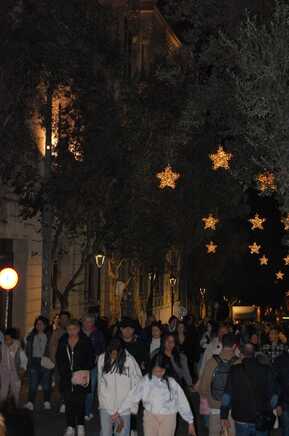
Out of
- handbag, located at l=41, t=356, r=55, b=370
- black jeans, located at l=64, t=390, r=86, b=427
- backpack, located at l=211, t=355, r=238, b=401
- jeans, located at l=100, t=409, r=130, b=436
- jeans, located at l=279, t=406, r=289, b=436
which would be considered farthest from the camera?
handbag, located at l=41, t=356, r=55, b=370

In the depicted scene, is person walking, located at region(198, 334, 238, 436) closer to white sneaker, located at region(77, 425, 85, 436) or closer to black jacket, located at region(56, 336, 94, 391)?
black jacket, located at region(56, 336, 94, 391)

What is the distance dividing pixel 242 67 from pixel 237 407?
7.06m

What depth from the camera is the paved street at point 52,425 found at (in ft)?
52.5

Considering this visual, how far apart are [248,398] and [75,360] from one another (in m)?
3.77

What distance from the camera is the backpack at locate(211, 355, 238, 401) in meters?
12.0

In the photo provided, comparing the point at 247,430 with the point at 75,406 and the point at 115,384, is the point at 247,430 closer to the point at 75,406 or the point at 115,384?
the point at 115,384

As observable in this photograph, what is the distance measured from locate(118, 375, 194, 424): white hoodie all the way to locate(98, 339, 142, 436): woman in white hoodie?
0.84 meters

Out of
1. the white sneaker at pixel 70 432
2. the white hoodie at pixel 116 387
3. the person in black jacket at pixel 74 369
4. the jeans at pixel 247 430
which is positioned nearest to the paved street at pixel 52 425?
the white sneaker at pixel 70 432

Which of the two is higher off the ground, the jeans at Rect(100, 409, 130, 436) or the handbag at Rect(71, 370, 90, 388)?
the handbag at Rect(71, 370, 90, 388)

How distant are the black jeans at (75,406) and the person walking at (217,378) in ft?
8.05

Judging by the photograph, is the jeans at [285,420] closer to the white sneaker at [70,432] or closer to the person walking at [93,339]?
the white sneaker at [70,432]

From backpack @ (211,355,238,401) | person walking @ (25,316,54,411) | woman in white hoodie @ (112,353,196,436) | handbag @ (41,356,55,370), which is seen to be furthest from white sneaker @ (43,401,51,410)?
woman in white hoodie @ (112,353,196,436)

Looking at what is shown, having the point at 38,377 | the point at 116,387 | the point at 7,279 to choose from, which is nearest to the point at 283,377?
the point at 116,387

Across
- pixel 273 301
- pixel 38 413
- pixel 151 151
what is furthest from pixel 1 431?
pixel 273 301
